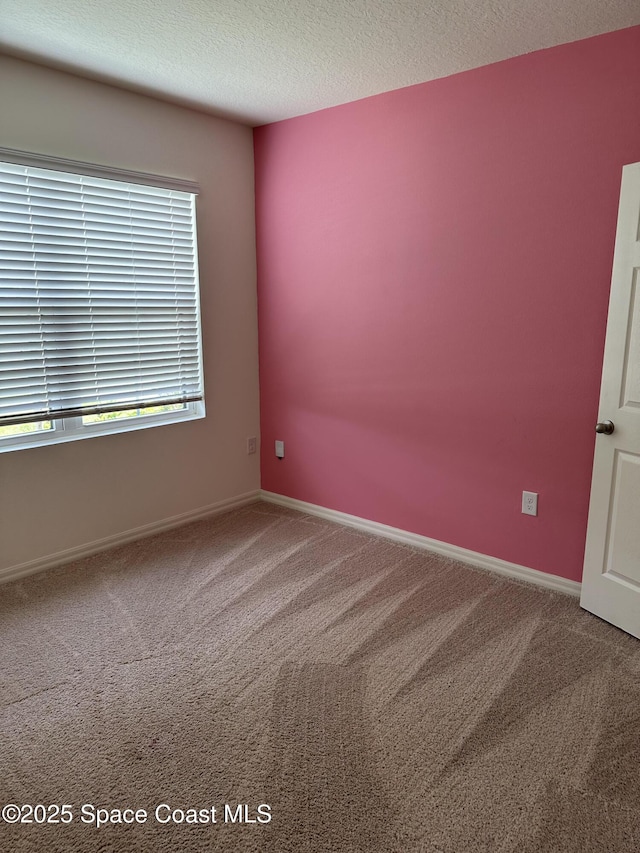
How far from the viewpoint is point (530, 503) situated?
9.59 feet

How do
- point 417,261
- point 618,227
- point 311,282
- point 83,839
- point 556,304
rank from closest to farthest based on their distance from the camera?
point 83,839, point 618,227, point 556,304, point 417,261, point 311,282

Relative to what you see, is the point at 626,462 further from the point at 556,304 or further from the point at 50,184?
the point at 50,184

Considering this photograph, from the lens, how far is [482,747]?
1.88 meters

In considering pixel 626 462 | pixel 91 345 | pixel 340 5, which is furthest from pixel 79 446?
pixel 626 462

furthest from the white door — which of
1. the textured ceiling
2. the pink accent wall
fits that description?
the textured ceiling

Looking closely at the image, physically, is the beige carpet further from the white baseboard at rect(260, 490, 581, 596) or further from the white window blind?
the white window blind

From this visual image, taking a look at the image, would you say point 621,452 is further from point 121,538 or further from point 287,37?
point 121,538

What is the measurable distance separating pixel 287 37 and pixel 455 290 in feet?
4.60

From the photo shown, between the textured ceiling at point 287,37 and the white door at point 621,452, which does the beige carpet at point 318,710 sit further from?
the textured ceiling at point 287,37

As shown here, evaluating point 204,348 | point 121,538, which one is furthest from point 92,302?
point 121,538

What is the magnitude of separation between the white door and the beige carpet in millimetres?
186

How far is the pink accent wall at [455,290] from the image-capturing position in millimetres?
2588

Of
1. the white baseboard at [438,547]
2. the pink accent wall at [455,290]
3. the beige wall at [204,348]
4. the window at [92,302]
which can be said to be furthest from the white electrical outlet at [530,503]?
the window at [92,302]

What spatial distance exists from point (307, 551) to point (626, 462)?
176 cm
